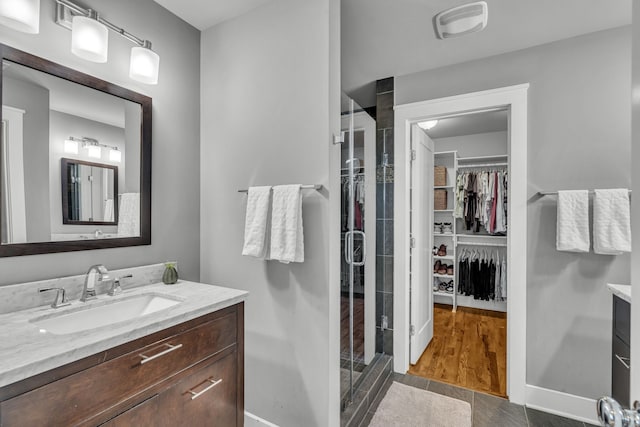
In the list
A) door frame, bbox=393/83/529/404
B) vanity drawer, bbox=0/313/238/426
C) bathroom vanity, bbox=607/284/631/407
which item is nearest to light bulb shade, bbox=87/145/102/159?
vanity drawer, bbox=0/313/238/426

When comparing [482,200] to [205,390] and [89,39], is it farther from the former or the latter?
[89,39]

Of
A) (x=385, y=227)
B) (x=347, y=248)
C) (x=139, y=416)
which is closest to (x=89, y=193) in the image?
(x=139, y=416)

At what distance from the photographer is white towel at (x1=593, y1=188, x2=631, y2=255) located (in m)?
1.79

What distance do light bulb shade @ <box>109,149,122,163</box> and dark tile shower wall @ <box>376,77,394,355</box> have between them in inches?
74.0

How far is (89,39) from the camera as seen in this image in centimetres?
136

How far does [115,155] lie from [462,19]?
2.07 meters

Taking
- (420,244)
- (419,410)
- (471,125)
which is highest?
(471,125)

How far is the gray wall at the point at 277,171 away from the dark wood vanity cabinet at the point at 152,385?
0.33 metres

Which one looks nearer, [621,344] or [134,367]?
[134,367]

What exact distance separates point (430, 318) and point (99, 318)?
9.30ft

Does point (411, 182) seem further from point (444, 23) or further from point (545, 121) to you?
point (444, 23)

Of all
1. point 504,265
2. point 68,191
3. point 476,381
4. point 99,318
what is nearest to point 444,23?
point 68,191

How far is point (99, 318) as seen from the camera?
131 centimetres

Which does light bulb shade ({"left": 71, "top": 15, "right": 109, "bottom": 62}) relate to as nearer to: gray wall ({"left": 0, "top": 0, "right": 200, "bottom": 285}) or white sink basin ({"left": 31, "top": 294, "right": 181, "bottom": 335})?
gray wall ({"left": 0, "top": 0, "right": 200, "bottom": 285})
